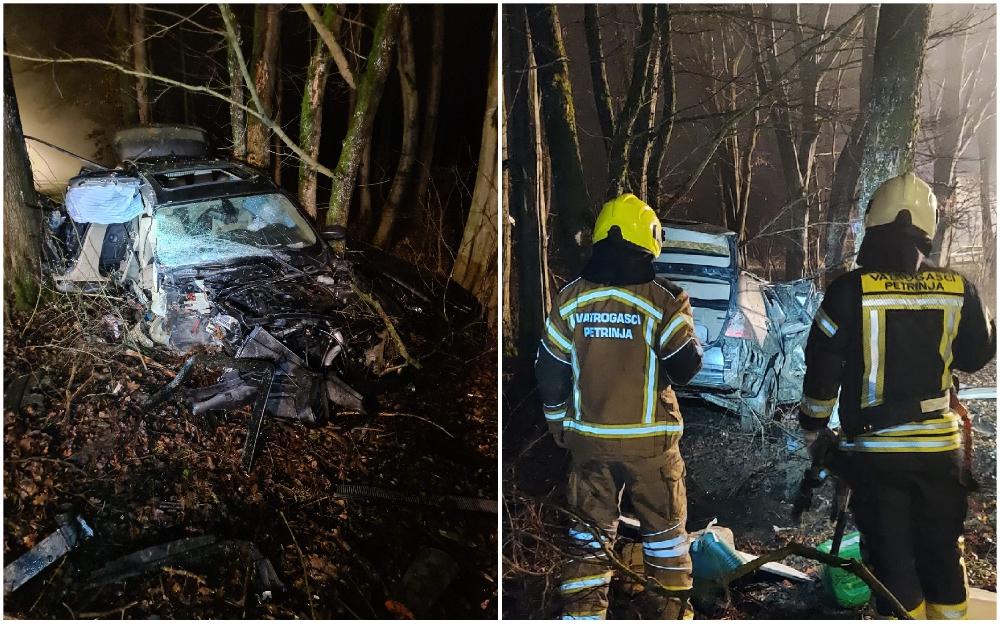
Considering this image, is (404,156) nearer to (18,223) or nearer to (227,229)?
(227,229)

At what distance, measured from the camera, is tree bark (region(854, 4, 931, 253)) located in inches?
115

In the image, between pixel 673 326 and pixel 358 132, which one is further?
pixel 358 132

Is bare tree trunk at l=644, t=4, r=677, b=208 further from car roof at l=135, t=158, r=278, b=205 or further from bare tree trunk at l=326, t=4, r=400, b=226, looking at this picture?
car roof at l=135, t=158, r=278, b=205

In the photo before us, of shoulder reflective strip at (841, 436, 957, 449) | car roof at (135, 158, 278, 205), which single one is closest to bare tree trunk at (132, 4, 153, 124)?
car roof at (135, 158, 278, 205)

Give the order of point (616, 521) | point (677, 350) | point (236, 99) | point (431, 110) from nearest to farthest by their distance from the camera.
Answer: point (677, 350) < point (616, 521) < point (236, 99) < point (431, 110)

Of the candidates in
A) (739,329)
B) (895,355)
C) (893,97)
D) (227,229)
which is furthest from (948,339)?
(227,229)

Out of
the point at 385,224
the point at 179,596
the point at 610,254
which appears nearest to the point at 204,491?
the point at 179,596

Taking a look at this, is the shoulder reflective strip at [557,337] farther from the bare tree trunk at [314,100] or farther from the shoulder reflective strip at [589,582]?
the bare tree trunk at [314,100]

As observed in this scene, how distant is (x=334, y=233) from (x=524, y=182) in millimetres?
1027

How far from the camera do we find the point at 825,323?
285 centimetres

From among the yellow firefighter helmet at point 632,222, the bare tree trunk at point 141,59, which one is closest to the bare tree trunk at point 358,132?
the bare tree trunk at point 141,59

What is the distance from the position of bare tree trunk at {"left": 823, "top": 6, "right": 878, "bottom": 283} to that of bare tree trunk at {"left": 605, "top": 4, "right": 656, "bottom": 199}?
102 cm

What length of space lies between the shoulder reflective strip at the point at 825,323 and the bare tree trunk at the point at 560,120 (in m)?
1.20

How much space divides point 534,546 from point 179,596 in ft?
5.64
